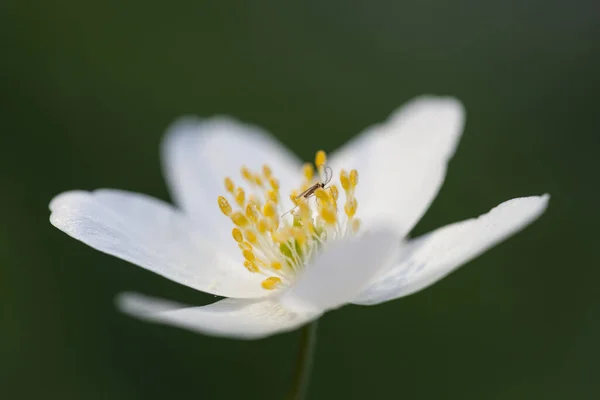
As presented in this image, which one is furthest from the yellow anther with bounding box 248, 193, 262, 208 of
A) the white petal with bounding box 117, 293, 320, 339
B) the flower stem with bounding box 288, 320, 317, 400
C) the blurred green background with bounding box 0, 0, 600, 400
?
the blurred green background with bounding box 0, 0, 600, 400

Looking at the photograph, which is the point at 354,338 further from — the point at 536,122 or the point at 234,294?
the point at 536,122

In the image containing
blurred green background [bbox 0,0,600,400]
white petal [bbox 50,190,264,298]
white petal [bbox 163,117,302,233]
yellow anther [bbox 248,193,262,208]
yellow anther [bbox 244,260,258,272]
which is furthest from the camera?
blurred green background [bbox 0,0,600,400]

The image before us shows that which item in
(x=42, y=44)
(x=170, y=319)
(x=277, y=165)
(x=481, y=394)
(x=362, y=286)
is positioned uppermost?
(x=42, y=44)

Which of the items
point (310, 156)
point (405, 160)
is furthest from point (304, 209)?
point (310, 156)

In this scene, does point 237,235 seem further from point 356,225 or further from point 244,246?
Result: point 356,225

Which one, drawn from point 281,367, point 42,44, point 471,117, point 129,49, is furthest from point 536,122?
point 42,44

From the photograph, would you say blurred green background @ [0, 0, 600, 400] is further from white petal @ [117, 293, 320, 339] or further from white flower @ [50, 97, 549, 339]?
white petal @ [117, 293, 320, 339]

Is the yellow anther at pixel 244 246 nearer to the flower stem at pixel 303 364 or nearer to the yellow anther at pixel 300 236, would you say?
the yellow anther at pixel 300 236
